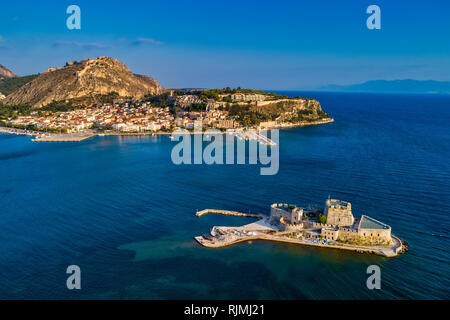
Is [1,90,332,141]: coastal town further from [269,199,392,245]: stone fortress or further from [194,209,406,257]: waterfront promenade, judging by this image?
[269,199,392,245]: stone fortress

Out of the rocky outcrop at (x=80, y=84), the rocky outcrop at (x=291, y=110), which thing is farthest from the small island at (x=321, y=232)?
the rocky outcrop at (x=80, y=84)

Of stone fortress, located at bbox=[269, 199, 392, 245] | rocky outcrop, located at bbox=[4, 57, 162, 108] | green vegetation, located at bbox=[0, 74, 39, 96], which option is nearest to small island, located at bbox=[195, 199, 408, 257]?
stone fortress, located at bbox=[269, 199, 392, 245]

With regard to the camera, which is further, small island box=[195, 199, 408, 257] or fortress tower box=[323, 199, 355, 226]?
fortress tower box=[323, 199, 355, 226]

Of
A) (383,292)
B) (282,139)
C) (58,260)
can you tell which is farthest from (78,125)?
(383,292)

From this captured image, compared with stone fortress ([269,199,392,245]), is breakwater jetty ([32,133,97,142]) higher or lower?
higher

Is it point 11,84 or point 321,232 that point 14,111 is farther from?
point 321,232

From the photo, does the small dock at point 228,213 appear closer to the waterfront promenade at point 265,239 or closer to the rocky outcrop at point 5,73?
the waterfront promenade at point 265,239
